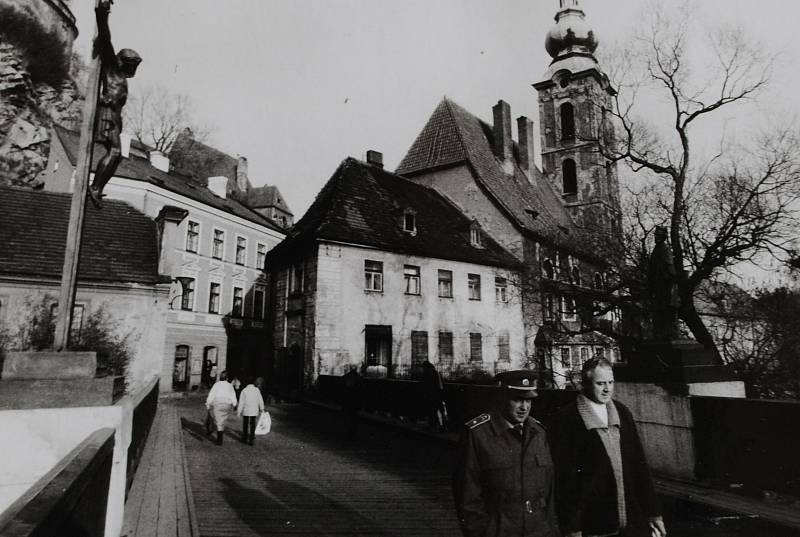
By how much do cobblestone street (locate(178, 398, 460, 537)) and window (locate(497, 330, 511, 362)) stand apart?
15407 mm

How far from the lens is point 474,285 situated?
27.6 meters

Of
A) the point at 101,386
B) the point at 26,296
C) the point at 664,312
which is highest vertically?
the point at 26,296

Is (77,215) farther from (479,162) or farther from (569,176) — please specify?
(569,176)

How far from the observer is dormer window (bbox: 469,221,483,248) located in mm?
29172

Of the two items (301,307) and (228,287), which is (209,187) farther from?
(301,307)

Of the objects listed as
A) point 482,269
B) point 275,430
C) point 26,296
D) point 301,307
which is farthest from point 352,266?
point 26,296

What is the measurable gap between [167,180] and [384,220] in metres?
15.3

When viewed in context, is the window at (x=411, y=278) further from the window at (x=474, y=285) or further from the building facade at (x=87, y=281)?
the building facade at (x=87, y=281)

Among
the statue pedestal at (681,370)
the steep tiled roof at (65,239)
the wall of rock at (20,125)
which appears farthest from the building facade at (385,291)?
the wall of rock at (20,125)

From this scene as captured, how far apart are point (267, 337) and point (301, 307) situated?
1367 centimetres

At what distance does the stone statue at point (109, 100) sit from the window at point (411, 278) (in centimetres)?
1961

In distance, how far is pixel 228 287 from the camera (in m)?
33.4

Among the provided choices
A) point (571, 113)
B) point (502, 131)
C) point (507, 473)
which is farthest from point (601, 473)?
point (571, 113)

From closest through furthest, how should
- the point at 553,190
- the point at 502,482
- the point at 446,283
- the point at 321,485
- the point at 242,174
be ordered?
the point at 502,482, the point at 321,485, the point at 446,283, the point at 553,190, the point at 242,174
